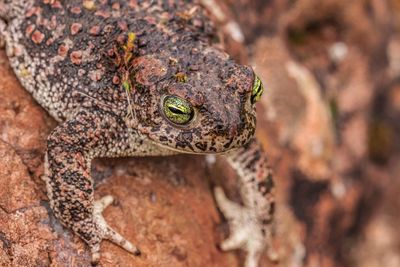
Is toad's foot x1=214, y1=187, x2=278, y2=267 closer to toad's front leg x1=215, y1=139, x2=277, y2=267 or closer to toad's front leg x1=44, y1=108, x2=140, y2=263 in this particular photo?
toad's front leg x1=215, y1=139, x2=277, y2=267

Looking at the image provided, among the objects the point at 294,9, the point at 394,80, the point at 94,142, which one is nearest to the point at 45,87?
the point at 94,142

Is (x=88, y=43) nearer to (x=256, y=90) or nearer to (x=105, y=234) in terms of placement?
(x=256, y=90)

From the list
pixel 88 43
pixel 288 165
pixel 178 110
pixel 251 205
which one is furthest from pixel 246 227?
pixel 88 43

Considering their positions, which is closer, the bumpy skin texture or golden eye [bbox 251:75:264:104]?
the bumpy skin texture

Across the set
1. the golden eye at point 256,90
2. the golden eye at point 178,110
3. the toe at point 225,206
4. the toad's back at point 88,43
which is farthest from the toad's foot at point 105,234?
the golden eye at point 256,90

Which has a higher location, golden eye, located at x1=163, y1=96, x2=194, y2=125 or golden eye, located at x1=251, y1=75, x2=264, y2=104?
golden eye, located at x1=251, y1=75, x2=264, y2=104

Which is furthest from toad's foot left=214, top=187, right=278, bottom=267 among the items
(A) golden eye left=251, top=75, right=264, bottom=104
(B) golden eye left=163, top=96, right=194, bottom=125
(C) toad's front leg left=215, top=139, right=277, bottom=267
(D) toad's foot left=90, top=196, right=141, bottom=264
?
(B) golden eye left=163, top=96, right=194, bottom=125
